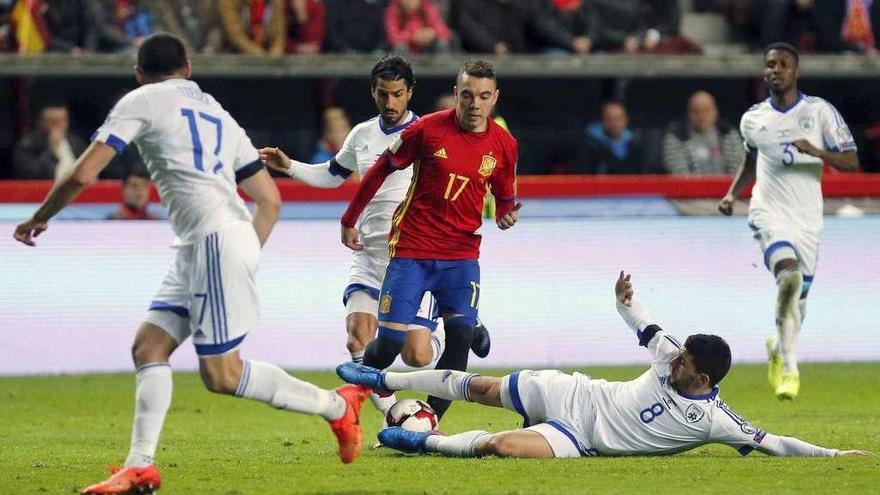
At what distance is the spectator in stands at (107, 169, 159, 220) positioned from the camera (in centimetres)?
1445

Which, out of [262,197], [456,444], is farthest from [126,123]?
[456,444]

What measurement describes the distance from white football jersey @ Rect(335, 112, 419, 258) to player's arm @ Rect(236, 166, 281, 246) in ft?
8.37

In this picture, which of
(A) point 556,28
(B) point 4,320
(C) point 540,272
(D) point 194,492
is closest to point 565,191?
(C) point 540,272

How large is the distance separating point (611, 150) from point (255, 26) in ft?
13.8

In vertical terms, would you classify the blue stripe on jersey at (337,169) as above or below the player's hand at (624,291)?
above

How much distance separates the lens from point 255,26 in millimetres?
18078

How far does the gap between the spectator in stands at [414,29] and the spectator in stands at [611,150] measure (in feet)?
6.60

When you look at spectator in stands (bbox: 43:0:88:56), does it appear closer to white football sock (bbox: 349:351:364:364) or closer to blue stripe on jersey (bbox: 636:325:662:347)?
white football sock (bbox: 349:351:364:364)

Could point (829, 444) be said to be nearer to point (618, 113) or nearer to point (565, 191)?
point (565, 191)

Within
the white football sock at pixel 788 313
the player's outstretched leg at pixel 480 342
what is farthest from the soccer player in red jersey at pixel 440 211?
the white football sock at pixel 788 313

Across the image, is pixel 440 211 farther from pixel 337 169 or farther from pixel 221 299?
pixel 221 299

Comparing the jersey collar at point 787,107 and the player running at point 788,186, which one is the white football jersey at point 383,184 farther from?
the jersey collar at point 787,107

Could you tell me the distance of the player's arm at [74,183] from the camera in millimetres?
7098

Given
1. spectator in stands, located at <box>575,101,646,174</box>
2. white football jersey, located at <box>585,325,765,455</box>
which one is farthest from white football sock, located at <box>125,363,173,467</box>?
spectator in stands, located at <box>575,101,646,174</box>
